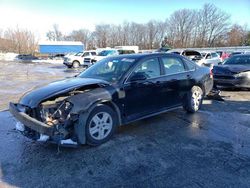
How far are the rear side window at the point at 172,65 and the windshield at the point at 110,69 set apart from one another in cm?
89

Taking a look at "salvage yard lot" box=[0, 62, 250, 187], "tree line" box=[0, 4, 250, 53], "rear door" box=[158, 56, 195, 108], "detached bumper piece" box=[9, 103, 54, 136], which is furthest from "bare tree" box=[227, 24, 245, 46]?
"detached bumper piece" box=[9, 103, 54, 136]

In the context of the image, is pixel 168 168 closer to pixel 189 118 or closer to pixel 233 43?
pixel 189 118

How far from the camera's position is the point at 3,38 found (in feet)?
256

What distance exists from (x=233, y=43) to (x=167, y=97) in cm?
6979

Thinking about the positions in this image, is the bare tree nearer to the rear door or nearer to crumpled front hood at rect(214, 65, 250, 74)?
crumpled front hood at rect(214, 65, 250, 74)

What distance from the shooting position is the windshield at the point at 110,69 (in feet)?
16.1

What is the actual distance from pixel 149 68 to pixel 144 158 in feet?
6.84

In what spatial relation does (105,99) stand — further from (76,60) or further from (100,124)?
(76,60)

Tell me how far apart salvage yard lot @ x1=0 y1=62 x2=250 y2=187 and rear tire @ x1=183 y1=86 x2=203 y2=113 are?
68 cm

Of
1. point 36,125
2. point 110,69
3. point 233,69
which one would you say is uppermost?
point 110,69

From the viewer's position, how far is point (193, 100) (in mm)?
6270

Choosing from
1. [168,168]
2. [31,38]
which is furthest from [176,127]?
[31,38]

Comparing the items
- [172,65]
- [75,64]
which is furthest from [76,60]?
[172,65]

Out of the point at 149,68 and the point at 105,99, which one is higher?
the point at 149,68
